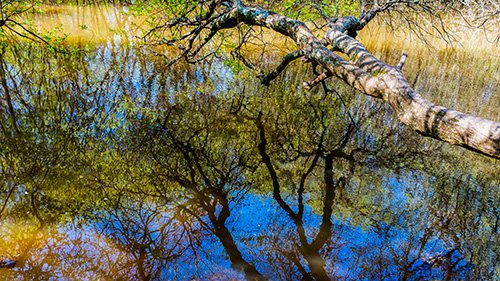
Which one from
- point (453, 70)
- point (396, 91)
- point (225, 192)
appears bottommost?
point (396, 91)

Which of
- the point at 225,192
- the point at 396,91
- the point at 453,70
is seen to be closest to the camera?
the point at 396,91

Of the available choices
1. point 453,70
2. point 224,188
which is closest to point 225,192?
point 224,188

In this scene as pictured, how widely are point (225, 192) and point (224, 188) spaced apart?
3.5 inches

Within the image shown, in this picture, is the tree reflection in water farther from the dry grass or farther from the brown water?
the dry grass

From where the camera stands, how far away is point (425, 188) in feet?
15.2

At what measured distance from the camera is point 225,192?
425 centimetres

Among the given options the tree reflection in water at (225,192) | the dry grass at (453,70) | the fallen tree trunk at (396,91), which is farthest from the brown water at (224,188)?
the fallen tree trunk at (396,91)

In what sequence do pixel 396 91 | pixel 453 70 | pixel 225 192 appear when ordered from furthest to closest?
pixel 453 70
pixel 225 192
pixel 396 91

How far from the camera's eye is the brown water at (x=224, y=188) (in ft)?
10.6

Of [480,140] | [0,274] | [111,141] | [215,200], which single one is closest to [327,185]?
[215,200]

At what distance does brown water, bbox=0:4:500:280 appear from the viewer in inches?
127

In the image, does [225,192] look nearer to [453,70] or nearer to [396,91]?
[396,91]

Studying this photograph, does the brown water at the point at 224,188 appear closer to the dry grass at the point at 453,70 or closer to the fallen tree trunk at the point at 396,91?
the dry grass at the point at 453,70

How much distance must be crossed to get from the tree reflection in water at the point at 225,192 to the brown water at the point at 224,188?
18 millimetres
